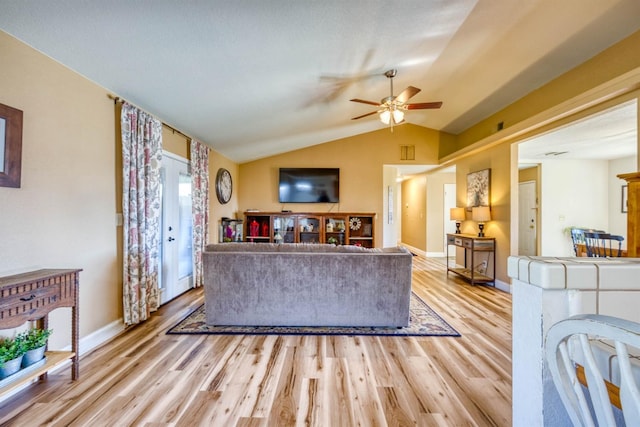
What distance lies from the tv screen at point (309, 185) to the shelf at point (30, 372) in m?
4.58

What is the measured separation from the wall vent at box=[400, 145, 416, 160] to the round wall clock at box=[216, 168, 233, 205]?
154 inches

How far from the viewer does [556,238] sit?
5633 millimetres

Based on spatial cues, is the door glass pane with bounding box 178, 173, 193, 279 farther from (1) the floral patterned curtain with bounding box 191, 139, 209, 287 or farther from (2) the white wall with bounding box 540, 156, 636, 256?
(2) the white wall with bounding box 540, 156, 636, 256

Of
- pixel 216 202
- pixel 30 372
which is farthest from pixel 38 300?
pixel 216 202

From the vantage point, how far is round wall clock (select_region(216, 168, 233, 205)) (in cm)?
515

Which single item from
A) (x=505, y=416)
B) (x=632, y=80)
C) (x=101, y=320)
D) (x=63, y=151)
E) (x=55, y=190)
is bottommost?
(x=505, y=416)

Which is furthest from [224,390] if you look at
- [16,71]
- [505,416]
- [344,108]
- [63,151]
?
[344,108]

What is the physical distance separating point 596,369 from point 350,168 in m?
5.93

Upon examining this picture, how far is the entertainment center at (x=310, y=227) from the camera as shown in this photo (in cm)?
586

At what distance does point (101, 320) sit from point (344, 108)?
407cm

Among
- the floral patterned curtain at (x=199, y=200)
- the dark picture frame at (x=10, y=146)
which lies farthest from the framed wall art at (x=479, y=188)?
the dark picture frame at (x=10, y=146)

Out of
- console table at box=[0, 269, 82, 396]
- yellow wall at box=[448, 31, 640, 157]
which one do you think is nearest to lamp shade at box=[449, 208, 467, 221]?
yellow wall at box=[448, 31, 640, 157]

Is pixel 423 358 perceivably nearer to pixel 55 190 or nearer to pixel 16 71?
pixel 55 190

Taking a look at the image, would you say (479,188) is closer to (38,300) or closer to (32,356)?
(38,300)
